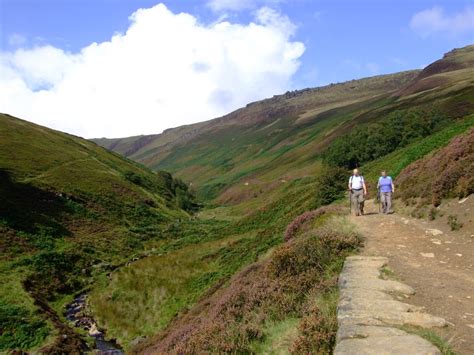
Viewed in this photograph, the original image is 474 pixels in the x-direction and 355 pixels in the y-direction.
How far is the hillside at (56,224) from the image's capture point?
28906 mm

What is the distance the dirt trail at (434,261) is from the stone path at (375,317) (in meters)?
0.55

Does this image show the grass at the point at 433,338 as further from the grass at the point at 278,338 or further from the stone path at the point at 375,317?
the grass at the point at 278,338

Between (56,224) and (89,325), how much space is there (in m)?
24.9

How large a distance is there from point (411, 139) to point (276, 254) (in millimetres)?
48230

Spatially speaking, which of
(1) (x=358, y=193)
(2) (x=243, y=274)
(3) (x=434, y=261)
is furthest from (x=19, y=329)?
(3) (x=434, y=261)

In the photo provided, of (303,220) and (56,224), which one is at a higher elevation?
(303,220)

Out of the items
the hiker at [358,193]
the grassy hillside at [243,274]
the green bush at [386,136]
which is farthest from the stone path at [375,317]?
the green bush at [386,136]

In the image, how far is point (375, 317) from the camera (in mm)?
9242

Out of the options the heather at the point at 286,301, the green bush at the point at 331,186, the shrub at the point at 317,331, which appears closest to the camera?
the shrub at the point at 317,331

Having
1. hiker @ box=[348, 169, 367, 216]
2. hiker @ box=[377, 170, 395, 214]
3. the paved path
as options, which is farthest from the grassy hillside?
hiker @ box=[377, 170, 395, 214]

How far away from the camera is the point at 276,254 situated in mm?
15438

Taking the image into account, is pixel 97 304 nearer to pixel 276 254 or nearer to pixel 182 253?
pixel 182 253

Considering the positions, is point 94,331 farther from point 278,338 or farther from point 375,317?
point 375,317

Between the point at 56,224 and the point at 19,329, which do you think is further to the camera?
the point at 56,224
